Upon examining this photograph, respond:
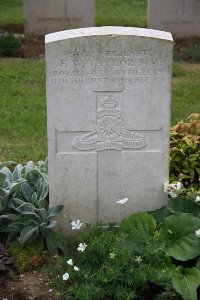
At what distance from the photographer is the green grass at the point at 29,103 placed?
23.7ft

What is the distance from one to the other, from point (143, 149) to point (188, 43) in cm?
736

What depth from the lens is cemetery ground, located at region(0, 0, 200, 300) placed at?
4.25 meters

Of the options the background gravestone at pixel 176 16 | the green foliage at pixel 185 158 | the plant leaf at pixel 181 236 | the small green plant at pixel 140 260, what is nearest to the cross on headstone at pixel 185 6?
the background gravestone at pixel 176 16

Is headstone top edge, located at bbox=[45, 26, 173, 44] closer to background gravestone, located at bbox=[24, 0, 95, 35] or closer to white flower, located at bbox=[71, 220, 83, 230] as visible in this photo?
white flower, located at bbox=[71, 220, 83, 230]

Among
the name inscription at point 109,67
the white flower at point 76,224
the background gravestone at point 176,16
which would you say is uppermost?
the background gravestone at point 176,16

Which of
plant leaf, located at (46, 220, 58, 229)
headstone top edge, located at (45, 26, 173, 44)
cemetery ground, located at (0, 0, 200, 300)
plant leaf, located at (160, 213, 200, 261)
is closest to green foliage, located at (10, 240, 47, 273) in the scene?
cemetery ground, located at (0, 0, 200, 300)

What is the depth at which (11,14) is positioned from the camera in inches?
591

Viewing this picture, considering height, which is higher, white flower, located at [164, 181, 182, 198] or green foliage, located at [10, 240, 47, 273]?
white flower, located at [164, 181, 182, 198]

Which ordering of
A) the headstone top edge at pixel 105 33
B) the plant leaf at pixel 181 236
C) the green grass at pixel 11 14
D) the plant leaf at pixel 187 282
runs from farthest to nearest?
the green grass at pixel 11 14
the headstone top edge at pixel 105 33
the plant leaf at pixel 181 236
the plant leaf at pixel 187 282

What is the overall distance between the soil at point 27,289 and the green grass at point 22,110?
2.29 m

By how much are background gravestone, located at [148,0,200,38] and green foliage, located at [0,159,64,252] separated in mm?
7232

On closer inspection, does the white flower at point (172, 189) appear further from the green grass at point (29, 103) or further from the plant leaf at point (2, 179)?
the green grass at point (29, 103)

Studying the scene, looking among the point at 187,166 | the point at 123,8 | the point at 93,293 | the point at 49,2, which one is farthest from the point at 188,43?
the point at 93,293

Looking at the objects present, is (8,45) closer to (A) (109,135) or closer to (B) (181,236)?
(A) (109,135)
